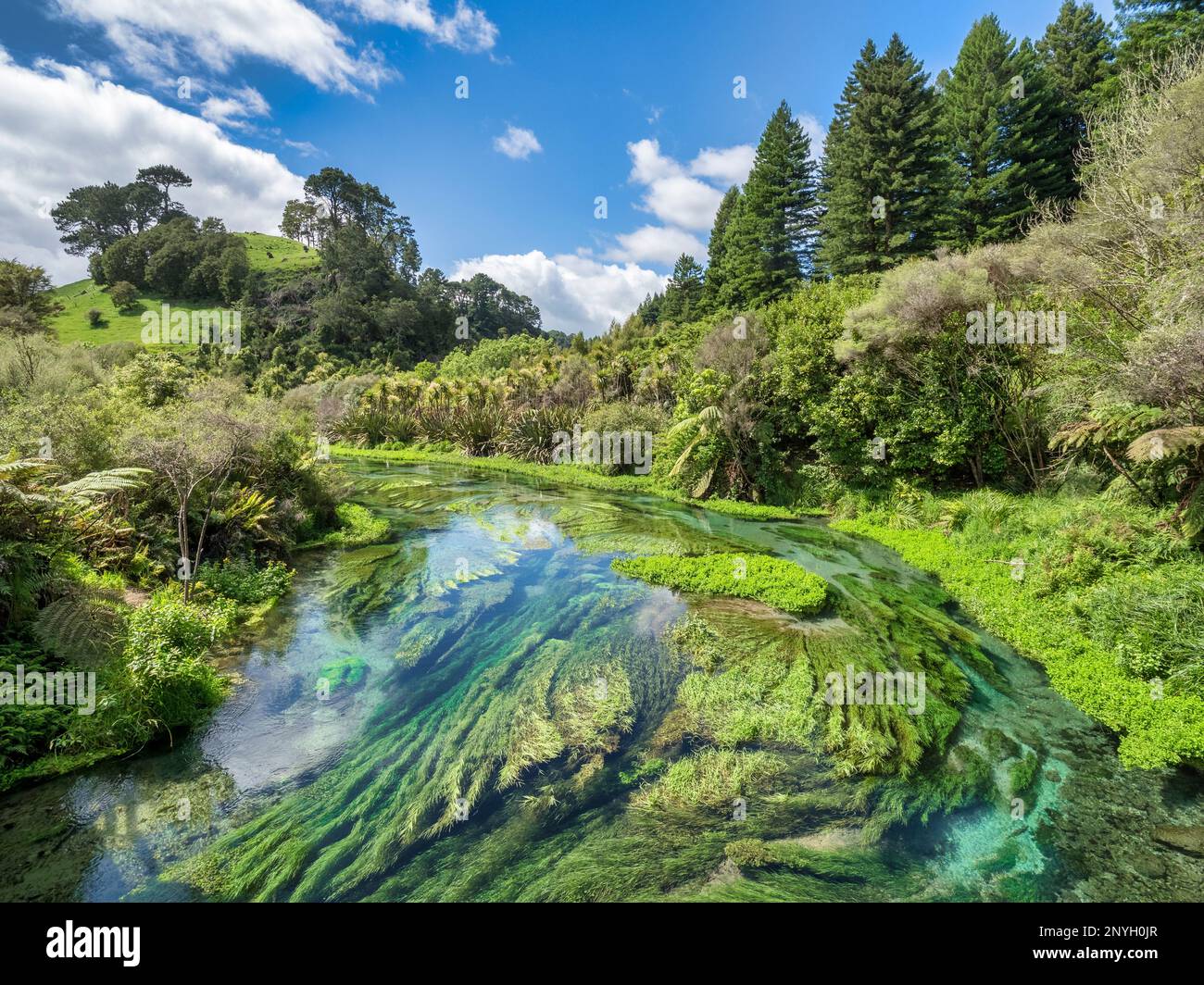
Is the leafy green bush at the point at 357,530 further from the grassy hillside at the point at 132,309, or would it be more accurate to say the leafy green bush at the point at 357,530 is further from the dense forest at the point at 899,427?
the grassy hillside at the point at 132,309

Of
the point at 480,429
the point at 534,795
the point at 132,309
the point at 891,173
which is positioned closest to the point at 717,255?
the point at 891,173

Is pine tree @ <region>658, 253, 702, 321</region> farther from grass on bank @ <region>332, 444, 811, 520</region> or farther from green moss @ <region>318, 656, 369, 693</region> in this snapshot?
green moss @ <region>318, 656, 369, 693</region>

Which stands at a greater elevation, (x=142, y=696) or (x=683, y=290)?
(x=683, y=290)

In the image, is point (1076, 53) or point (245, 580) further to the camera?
point (1076, 53)

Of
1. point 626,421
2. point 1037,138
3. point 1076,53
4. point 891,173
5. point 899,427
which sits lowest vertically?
point 899,427

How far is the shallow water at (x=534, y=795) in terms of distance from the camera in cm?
432

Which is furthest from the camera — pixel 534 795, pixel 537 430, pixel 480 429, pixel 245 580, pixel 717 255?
pixel 717 255

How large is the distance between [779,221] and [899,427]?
3140 centimetres

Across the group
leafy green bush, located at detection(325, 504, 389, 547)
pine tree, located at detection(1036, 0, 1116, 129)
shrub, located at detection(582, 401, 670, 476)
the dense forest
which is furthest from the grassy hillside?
pine tree, located at detection(1036, 0, 1116, 129)

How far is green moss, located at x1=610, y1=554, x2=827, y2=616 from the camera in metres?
10.3

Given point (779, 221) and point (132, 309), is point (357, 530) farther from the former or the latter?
point (132, 309)

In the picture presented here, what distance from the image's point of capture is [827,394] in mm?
18109

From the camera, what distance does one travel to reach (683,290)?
5716 cm

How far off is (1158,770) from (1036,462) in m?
11.0
